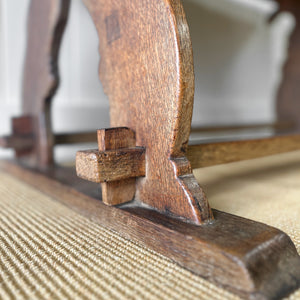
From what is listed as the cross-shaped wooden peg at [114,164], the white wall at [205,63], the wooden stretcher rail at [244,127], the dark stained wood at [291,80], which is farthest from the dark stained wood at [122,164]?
the dark stained wood at [291,80]

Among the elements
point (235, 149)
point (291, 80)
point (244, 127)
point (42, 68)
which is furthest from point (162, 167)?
point (291, 80)

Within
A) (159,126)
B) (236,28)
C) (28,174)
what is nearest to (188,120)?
(159,126)

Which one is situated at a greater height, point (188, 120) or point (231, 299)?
point (188, 120)

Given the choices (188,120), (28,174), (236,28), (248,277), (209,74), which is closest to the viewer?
(248,277)

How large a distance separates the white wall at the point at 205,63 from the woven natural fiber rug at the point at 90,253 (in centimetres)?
64

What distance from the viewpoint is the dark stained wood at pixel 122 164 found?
0.39m

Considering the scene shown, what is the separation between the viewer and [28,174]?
2.33 ft

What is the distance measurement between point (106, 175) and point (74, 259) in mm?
102

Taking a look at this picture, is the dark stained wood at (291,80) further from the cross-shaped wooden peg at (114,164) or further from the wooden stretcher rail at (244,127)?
the cross-shaped wooden peg at (114,164)

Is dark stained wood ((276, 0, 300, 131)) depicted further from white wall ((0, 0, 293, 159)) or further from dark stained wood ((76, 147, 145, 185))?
dark stained wood ((76, 147, 145, 185))

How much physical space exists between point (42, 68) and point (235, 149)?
0.47 m

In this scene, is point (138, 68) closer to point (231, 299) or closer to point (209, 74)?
point (231, 299)

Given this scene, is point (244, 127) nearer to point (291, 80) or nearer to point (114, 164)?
point (291, 80)

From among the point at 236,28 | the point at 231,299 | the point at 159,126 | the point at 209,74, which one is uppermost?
the point at 236,28
